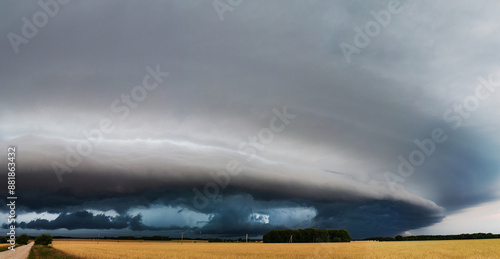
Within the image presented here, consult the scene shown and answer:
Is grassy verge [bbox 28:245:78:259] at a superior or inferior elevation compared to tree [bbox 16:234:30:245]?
superior

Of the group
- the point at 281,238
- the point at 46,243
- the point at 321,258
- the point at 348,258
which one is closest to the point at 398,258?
the point at 348,258

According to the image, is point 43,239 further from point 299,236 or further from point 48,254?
point 299,236

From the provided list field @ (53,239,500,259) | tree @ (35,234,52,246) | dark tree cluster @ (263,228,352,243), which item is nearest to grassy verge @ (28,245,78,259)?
field @ (53,239,500,259)

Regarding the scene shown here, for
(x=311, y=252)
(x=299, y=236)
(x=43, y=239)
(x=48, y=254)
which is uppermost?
(x=311, y=252)

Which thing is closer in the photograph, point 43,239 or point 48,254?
point 48,254

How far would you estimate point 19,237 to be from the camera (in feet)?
Result: 413

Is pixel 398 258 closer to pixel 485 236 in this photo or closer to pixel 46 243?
pixel 46 243

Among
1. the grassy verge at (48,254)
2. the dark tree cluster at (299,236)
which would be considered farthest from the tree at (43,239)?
the dark tree cluster at (299,236)

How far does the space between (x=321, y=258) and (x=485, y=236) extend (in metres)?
157

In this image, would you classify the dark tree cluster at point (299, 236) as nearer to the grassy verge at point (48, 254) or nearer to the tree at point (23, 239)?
the tree at point (23, 239)

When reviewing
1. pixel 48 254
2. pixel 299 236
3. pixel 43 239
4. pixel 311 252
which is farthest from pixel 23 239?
pixel 311 252

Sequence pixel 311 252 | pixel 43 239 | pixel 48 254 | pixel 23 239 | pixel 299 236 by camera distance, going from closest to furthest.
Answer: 1. pixel 311 252
2. pixel 48 254
3. pixel 43 239
4. pixel 23 239
5. pixel 299 236


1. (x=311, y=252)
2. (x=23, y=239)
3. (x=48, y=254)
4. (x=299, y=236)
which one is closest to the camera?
(x=311, y=252)

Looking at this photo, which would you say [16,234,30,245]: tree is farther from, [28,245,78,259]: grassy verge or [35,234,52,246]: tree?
[28,245,78,259]: grassy verge
